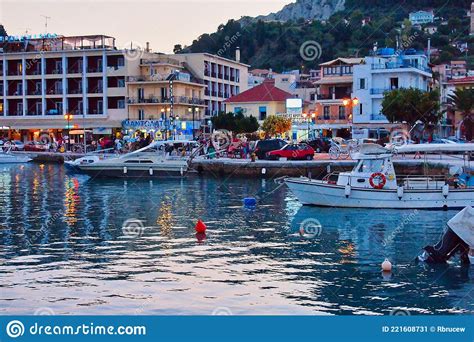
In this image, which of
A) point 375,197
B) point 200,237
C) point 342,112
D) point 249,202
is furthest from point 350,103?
point 200,237

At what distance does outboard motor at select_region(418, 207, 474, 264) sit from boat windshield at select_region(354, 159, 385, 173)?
12.0 m

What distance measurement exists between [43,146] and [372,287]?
67662 mm

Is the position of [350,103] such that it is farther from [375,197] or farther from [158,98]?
[375,197]

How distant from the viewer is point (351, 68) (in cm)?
7800

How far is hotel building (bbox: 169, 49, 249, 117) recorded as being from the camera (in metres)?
92.7

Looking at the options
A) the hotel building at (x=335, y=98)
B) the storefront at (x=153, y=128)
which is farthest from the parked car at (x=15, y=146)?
the hotel building at (x=335, y=98)

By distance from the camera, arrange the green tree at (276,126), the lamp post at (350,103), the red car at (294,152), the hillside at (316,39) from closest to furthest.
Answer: the red car at (294,152) < the lamp post at (350,103) < the green tree at (276,126) < the hillside at (316,39)

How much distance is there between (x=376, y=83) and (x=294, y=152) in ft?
79.8

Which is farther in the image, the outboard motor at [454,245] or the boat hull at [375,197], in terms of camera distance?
the boat hull at [375,197]

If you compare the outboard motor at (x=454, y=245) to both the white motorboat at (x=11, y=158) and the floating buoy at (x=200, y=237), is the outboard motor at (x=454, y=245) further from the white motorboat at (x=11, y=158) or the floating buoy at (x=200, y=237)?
the white motorboat at (x=11, y=158)

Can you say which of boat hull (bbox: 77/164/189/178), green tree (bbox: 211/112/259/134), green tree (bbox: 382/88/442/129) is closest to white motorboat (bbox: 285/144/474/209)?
boat hull (bbox: 77/164/189/178)

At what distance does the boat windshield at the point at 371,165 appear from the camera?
3200 centimetres

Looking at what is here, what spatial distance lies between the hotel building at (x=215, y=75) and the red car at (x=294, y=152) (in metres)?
40.5
